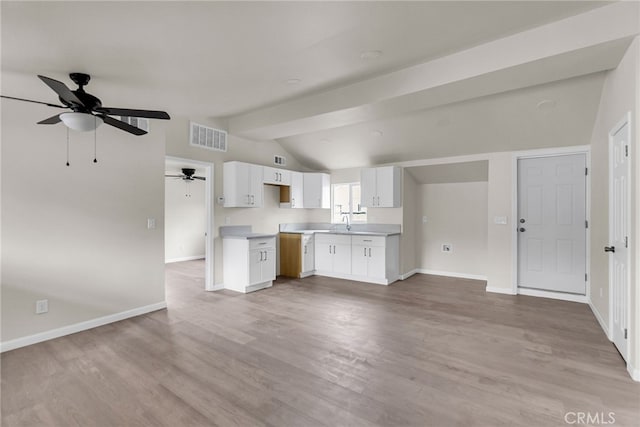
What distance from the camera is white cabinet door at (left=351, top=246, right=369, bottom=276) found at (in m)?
5.70

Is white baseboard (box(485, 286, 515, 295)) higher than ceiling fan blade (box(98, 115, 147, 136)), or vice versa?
ceiling fan blade (box(98, 115, 147, 136))

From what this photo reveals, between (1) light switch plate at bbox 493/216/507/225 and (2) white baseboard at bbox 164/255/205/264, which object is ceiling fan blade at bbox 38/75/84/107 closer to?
(1) light switch plate at bbox 493/216/507/225

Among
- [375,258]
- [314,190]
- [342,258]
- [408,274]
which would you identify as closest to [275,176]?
[314,190]

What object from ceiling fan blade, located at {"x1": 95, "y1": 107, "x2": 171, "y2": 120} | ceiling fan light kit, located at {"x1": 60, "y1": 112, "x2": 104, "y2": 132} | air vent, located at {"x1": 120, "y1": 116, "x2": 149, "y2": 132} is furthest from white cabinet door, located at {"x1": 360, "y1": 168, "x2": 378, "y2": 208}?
ceiling fan light kit, located at {"x1": 60, "y1": 112, "x2": 104, "y2": 132}

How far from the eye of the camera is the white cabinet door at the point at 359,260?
18.7 feet

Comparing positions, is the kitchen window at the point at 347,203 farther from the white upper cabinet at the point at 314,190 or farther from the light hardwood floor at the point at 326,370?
the light hardwood floor at the point at 326,370

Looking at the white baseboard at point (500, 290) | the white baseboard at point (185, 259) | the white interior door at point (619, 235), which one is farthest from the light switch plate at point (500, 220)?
the white baseboard at point (185, 259)

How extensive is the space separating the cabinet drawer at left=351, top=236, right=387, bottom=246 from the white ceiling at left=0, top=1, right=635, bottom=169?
207 centimetres

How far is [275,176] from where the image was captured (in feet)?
19.3

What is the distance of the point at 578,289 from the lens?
180 inches

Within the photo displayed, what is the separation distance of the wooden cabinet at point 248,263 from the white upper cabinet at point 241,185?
0.64 m

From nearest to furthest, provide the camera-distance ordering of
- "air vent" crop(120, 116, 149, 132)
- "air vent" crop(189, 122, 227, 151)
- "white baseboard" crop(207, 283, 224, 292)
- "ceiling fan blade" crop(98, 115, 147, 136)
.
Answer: "ceiling fan blade" crop(98, 115, 147, 136), "air vent" crop(120, 116, 149, 132), "air vent" crop(189, 122, 227, 151), "white baseboard" crop(207, 283, 224, 292)

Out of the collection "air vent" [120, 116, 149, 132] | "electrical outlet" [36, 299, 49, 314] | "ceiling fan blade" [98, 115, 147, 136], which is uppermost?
"air vent" [120, 116, 149, 132]

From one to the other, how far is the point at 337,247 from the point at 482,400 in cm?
402
